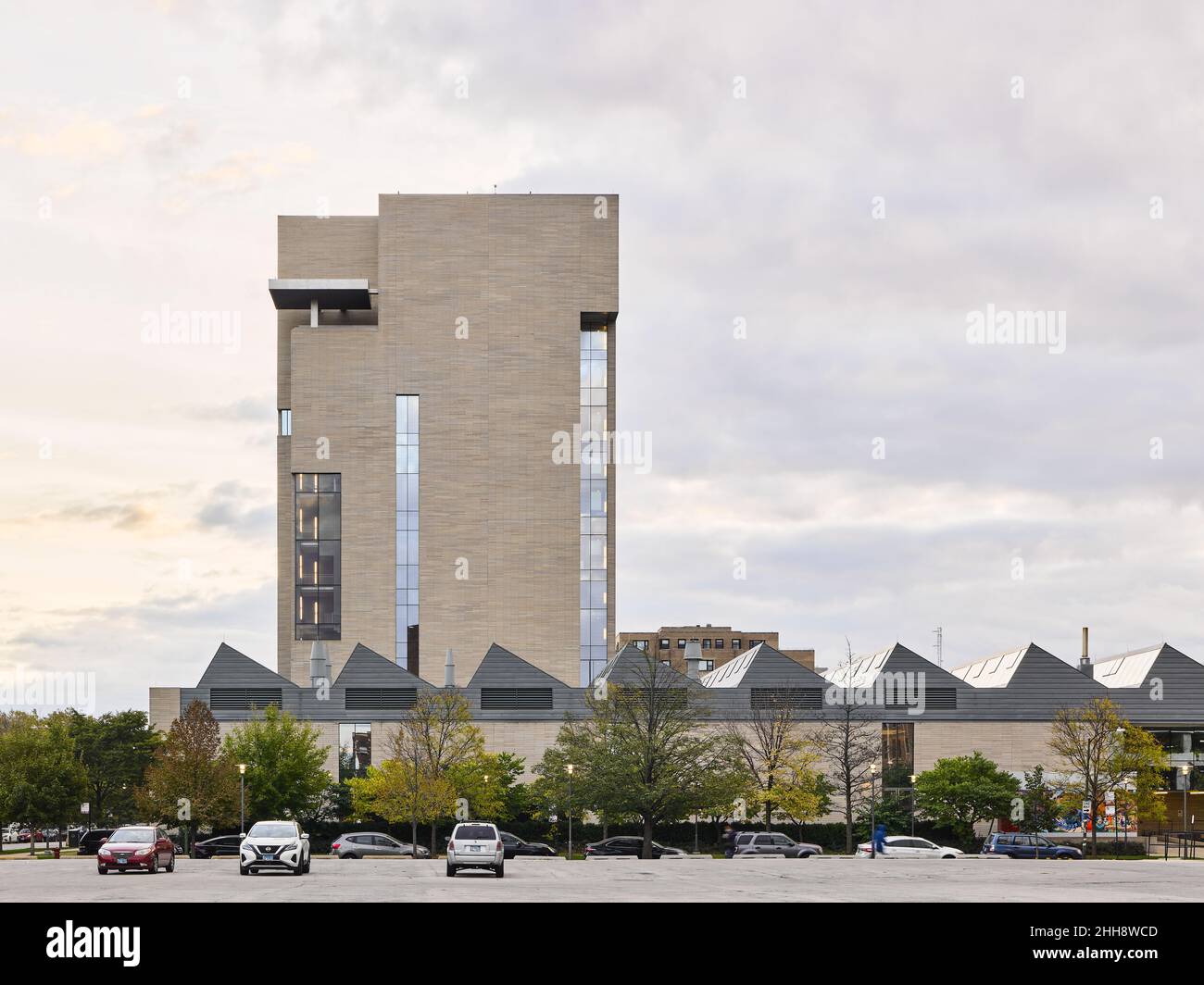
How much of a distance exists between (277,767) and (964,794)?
127 ft

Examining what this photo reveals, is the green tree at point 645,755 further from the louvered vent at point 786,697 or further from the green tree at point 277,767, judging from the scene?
the louvered vent at point 786,697

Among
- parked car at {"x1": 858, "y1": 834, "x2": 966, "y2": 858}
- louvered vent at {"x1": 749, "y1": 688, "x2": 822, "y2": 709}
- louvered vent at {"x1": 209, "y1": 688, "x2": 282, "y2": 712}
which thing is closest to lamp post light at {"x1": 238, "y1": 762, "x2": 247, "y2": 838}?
louvered vent at {"x1": 209, "y1": 688, "x2": 282, "y2": 712}

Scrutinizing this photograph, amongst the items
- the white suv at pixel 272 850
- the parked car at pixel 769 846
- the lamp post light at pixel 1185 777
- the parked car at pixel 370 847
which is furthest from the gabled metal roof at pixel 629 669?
the white suv at pixel 272 850

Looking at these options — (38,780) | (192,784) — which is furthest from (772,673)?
(38,780)

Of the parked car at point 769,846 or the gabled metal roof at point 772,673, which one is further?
the gabled metal roof at point 772,673

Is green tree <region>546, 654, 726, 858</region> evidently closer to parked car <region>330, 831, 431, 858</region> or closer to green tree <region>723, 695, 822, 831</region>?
green tree <region>723, 695, 822, 831</region>

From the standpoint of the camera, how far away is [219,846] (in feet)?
232

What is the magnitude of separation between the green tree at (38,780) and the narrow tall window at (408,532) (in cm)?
3879

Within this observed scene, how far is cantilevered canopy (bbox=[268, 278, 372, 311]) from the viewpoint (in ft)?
392

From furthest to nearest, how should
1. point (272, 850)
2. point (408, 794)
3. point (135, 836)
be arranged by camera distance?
point (408, 794), point (135, 836), point (272, 850)

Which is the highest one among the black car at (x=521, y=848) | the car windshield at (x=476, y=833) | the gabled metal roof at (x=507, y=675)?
the gabled metal roof at (x=507, y=675)

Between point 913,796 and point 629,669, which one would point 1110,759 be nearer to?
point 913,796

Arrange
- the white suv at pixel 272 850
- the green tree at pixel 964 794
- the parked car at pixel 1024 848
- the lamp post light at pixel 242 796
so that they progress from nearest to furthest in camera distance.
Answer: the white suv at pixel 272 850 < the lamp post light at pixel 242 796 < the parked car at pixel 1024 848 < the green tree at pixel 964 794

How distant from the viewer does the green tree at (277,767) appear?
72.3 meters
